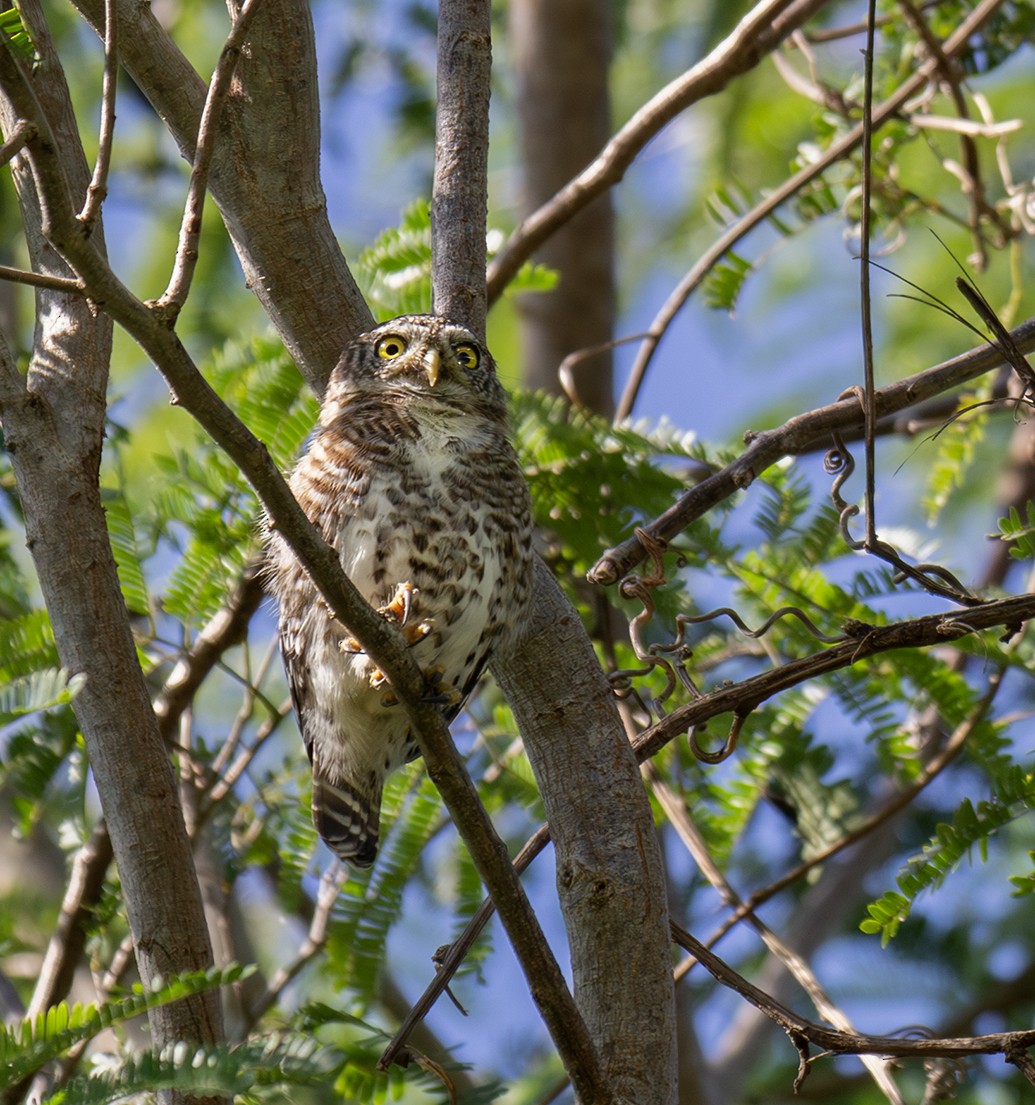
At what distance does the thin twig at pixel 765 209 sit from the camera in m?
3.53

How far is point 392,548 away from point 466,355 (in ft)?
1.95

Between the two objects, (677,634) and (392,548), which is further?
(392,548)

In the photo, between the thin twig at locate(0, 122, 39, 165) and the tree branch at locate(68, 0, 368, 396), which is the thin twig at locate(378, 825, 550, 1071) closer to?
the tree branch at locate(68, 0, 368, 396)

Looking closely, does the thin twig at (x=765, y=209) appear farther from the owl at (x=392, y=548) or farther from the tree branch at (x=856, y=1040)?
the tree branch at (x=856, y=1040)

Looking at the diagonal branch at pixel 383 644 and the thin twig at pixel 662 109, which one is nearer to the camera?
the diagonal branch at pixel 383 644

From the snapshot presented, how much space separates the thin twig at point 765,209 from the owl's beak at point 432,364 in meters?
0.54

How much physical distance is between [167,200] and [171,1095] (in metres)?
4.72

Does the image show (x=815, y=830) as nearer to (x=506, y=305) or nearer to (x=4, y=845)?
(x=4, y=845)

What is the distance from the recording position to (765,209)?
3516mm

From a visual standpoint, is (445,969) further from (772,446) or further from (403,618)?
(772,446)

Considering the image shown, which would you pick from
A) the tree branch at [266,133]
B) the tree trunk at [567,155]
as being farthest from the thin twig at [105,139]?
the tree trunk at [567,155]

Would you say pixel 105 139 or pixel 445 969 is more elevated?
pixel 105 139

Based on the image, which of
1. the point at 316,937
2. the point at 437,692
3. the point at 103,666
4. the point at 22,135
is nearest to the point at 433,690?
A: the point at 437,692

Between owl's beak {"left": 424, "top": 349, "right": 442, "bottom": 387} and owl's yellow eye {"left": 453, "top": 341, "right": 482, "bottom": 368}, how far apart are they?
44 mm
